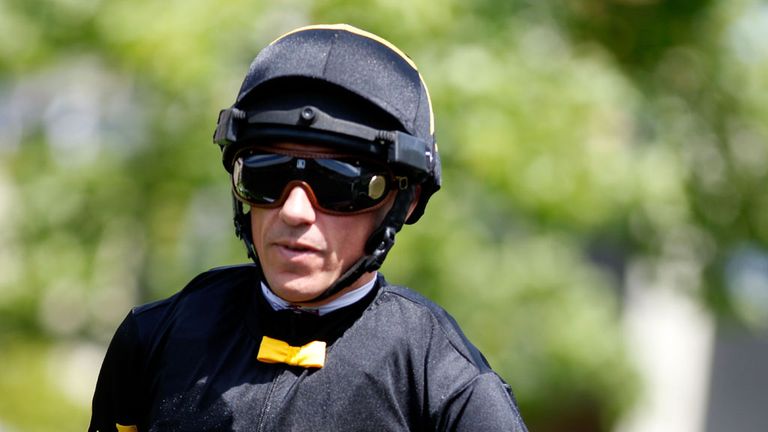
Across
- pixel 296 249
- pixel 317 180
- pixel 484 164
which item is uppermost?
pixel 484 164

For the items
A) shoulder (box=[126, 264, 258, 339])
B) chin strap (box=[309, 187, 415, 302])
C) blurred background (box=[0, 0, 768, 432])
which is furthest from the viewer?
blurred background (box=[0, 0, 768, 432])

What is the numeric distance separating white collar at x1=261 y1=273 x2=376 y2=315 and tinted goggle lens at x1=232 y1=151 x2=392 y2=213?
250 millimetres

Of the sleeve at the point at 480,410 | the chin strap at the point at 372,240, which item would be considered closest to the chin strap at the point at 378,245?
the chin strap at the point at 372,240

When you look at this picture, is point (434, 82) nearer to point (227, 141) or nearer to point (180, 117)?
point (180, 117)

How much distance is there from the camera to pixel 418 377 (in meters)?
3.06

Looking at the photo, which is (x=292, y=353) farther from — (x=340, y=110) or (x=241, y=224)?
(x=340, y=110)

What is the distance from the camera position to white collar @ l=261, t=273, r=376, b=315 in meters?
3.16

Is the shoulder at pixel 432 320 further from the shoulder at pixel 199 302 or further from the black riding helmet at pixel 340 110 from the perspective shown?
the shoulder at pixel 199 302

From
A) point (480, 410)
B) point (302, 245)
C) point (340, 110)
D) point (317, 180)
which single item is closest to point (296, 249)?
point (302, 245)

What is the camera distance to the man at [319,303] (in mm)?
3025

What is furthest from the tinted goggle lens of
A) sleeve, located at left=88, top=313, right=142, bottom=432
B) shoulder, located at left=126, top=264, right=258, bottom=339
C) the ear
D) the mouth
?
sleeve, located at left=88, top=313, right=142, bottom=432

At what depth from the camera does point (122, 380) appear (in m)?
3.25

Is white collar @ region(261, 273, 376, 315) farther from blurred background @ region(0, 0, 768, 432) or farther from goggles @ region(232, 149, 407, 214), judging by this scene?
blurred background @ region(0, 0, 768, 432)

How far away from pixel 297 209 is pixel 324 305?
1.00ft
